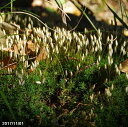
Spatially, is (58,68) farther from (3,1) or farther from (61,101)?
(3,1)

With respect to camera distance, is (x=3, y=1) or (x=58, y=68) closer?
(x=58, y=68)

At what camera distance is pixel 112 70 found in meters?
2.53

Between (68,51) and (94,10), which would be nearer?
(68,51)

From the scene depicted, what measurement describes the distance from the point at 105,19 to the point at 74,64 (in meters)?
1.84

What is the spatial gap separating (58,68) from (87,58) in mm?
349

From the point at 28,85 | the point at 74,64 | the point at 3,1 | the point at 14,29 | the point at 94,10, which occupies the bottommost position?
the point at 28,85

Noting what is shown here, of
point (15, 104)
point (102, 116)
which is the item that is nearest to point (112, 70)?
point (102, 116)

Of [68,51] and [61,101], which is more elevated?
[68,51]

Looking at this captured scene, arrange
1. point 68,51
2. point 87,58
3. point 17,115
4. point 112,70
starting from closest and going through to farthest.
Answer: point 17,115 < point 112,70 < point 87,58 < point 68,51

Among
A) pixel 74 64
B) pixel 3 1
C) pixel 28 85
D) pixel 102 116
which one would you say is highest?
pixel 3 1

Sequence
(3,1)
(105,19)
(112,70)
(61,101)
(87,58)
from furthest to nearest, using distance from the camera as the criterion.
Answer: (3,1), (105,19), (87,58), (112,70), (61,101)

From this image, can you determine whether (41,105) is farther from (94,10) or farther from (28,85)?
(94,10)

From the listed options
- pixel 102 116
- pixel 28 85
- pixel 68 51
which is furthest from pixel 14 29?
pixel 102 116

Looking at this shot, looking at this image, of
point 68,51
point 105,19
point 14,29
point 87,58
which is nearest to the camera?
point 87,58
